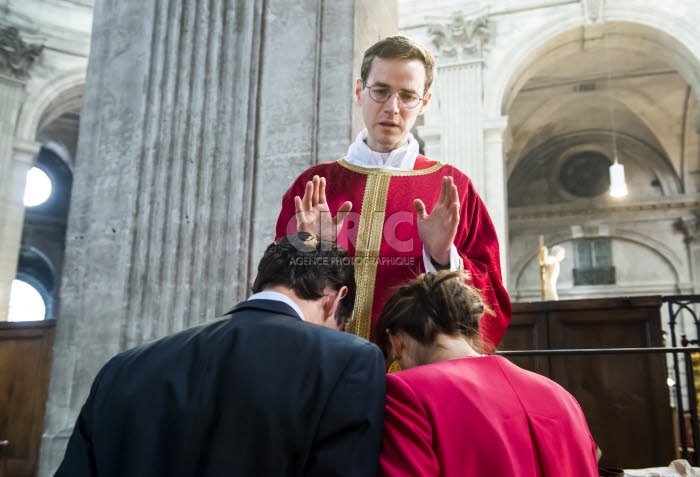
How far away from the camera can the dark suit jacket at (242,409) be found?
1.47m

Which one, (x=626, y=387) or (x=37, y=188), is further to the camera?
(x=37, y=188)

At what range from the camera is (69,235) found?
3729 millimetres

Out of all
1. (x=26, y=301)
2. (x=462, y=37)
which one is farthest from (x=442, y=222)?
(x=26, y=301)

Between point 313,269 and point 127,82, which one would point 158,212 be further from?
point 313,269

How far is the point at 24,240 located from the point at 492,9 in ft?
51.7

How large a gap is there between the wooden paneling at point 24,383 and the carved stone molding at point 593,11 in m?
11.8

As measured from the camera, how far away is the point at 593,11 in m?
13.4

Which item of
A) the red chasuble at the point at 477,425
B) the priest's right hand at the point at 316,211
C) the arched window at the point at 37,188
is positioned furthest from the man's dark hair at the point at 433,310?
the arched window at the point at 37,188

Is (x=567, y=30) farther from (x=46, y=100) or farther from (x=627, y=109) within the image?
(x=46, y=100)

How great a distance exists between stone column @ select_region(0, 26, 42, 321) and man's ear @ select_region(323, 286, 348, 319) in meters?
13.2

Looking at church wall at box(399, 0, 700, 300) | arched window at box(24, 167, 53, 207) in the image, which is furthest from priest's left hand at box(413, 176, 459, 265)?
arched window at box(24, 167, 53, 207)

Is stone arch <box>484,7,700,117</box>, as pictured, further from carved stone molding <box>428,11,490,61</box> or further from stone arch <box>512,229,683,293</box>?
stone arch <box>512,229,683,293</box>

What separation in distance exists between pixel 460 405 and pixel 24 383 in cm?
631

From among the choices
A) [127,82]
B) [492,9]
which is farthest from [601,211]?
[127,82]
